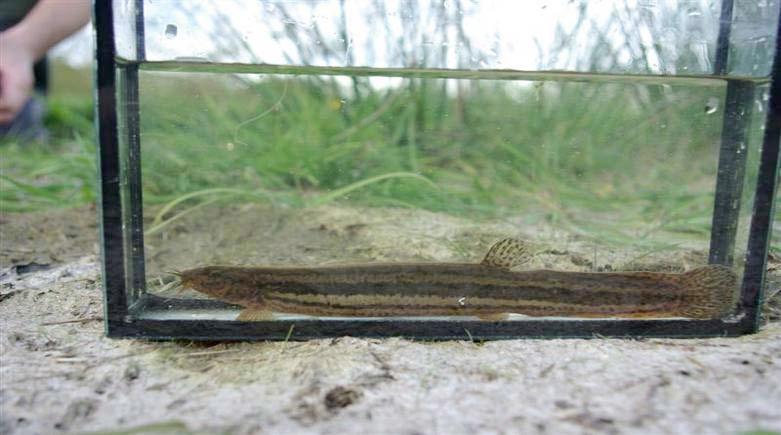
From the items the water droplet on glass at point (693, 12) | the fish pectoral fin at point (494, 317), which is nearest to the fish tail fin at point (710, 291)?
the fish pectoral fin at point (494, 317)

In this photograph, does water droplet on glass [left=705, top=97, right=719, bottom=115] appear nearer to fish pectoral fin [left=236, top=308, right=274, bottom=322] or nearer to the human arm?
fish pectoral fin [left=236, top=308, right=274, bottom=322]

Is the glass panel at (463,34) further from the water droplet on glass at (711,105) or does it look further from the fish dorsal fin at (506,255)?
the fish dorsal fin at (506,255)

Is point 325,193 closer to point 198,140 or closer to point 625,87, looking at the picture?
point 198,140

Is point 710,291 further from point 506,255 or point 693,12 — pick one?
point 693,12

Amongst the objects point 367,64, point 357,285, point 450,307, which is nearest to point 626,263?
point 450,307

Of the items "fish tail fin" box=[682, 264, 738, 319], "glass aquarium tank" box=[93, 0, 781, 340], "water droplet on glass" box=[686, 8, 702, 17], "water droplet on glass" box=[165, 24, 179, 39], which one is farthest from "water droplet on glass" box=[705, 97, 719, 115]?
"water droplet on glass" box=[165, 24, 179, 39]

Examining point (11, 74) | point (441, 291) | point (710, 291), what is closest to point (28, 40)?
point (11, 74)
